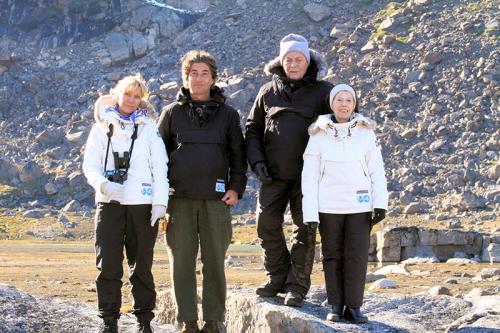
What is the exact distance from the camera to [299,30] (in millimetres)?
60625

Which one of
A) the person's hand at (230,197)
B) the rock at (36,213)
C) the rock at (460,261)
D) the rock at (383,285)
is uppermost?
the person's hand at (230,197)

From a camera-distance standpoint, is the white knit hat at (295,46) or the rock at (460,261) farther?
the rock at (460,261)

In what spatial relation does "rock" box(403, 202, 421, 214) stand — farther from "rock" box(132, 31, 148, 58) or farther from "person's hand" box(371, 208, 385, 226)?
"person's hand" box(371, 208, 385, 226)

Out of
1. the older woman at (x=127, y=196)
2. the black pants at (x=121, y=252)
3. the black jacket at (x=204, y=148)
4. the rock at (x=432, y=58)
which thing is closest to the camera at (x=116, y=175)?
the older woman at (x=127, y=196)

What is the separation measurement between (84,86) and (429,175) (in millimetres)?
27868

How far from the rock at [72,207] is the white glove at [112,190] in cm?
3770

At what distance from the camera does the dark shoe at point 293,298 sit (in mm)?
8023

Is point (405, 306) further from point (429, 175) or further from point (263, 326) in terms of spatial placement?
point (429, 175)

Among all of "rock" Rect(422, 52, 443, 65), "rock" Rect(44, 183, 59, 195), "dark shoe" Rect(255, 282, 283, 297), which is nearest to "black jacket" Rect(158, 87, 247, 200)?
"dark shoe" Rect(255, 282, 283, 297)

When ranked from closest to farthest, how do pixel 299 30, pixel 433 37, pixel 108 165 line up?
pixel 108 165 → pixel 433 37 → pixel 299 30

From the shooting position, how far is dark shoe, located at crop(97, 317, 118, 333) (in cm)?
740

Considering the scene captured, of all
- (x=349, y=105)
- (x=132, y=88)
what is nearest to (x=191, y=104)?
(x=132, y=88)

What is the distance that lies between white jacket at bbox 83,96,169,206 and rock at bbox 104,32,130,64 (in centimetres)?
5750

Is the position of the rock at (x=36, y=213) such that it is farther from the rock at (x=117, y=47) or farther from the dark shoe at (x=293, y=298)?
the dark shoe at (x=293, y=298)
